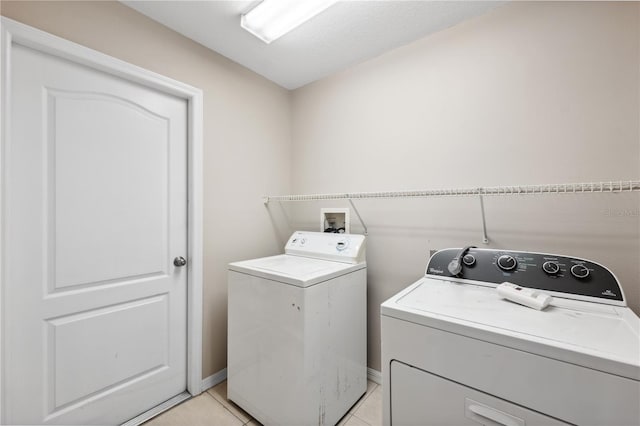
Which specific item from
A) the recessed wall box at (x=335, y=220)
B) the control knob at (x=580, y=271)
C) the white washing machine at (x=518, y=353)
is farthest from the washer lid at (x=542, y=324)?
the recessed wall box at (x=335, y=220)

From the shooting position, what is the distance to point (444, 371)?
88cm

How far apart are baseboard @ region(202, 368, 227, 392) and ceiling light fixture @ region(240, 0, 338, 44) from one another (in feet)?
7.75

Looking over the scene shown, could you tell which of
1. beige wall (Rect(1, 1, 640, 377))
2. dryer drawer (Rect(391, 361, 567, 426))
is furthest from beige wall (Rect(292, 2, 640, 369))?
dryer drawer (Rect(391, 361, 567, 426))

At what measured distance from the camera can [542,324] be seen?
0.85 m

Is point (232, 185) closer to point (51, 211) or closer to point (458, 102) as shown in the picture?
point (51, 211)

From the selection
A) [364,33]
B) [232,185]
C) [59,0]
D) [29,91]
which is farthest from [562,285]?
[59,0]

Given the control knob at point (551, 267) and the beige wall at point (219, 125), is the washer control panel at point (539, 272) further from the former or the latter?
the beige wall at point (219, 125)

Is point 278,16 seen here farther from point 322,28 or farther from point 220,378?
point 220,378

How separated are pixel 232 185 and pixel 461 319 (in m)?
1.75

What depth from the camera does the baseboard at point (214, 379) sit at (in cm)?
187

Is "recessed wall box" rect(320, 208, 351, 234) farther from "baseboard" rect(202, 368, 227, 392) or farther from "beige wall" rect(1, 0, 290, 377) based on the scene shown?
"baseboard" rect(202, 368, 227, 392)

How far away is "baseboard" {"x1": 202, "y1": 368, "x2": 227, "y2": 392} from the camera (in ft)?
6.13

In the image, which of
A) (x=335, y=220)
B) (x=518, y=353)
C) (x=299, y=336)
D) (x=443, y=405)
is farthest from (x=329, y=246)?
(x=518, y=353)

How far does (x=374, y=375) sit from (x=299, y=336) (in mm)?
946
